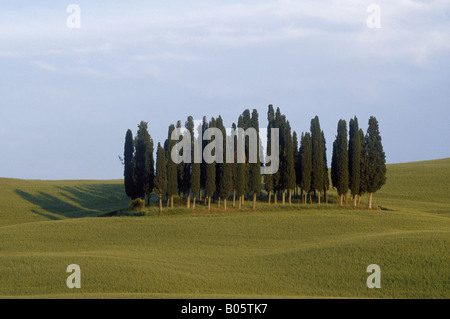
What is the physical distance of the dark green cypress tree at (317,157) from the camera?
5675 cm

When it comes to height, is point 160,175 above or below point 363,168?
below

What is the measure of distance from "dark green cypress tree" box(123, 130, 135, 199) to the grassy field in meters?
10.3

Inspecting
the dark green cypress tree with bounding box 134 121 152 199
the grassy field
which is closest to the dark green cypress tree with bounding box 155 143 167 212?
the grassy field

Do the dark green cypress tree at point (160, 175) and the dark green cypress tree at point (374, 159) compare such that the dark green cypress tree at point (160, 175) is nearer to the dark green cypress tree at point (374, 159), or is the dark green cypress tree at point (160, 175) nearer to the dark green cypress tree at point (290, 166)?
the dark green cypress tree at point (290, 166)

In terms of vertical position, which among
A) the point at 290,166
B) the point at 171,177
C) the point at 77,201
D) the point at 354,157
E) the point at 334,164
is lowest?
the point at 77,201

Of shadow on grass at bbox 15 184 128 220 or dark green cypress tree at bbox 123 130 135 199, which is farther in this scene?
shadow on grass at bbox 15 184 128 220

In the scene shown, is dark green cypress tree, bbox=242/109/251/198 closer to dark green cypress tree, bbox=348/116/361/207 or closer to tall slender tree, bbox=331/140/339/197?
tall slender tree, bbox=331/140/339/197

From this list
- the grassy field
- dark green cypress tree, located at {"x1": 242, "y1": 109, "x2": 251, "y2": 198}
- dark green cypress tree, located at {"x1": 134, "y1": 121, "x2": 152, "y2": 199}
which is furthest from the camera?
dark green cypress tree, located at {"x1": 134, "y1": 121, "x2": 152, "y2": 199}

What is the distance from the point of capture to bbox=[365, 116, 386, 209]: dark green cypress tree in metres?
55.3

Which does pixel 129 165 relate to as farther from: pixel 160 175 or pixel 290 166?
pixel 290 166

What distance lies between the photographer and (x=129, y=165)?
6081 centimetres

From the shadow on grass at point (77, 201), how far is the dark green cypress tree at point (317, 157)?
2641 cm

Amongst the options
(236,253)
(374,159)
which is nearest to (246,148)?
(374,159)

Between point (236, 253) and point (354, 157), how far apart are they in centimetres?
2588
